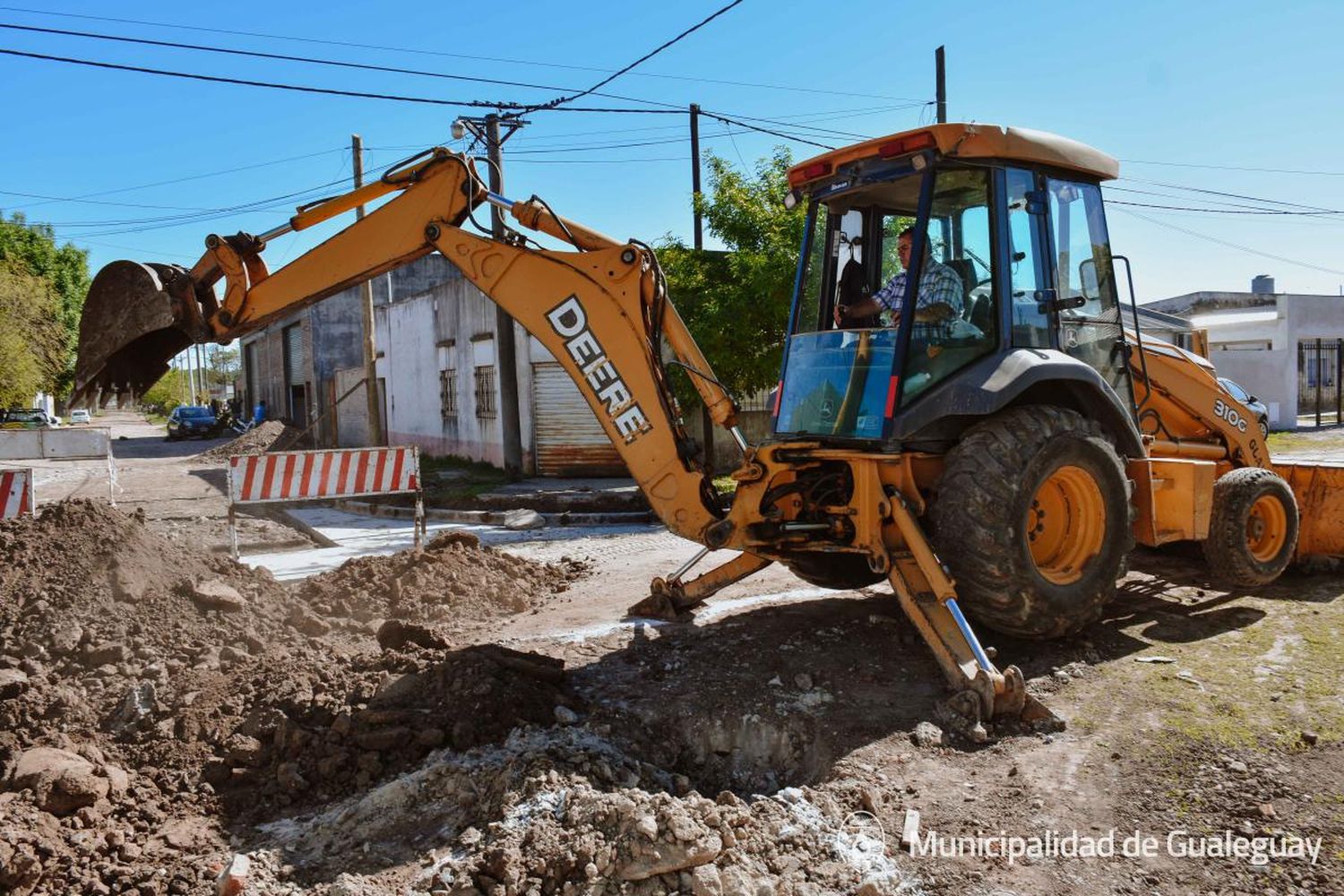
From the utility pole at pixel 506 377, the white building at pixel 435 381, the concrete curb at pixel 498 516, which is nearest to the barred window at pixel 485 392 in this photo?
the white building at pixel 435 381

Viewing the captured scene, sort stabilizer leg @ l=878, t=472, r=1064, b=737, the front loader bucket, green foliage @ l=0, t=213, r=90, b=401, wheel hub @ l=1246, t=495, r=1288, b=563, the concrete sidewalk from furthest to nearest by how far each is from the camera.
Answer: green foliage @ l=0, t=213, r=90, b=401 < the concrete sidewalk < the front loader bucket < wheel hub @ l=1246, t=495, r=1288, b=563 < stabilizer leg @ l=878, t=472, r=1064, b=737

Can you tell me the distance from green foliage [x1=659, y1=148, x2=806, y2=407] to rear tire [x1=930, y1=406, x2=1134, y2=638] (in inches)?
321

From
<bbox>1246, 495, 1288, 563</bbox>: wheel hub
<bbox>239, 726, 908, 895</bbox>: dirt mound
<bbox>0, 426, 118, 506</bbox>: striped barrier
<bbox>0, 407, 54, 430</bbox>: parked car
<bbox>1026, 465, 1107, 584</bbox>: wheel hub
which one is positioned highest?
<bbox>0, 407, 54, 430</bbox>: parked car

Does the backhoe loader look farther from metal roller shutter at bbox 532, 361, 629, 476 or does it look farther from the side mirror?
metal roller shutter at bbox 532, 361, 629, 476

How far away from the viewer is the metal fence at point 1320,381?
2838cm

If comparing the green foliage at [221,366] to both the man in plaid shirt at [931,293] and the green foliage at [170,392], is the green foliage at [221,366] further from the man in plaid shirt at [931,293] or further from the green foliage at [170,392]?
the man in plaid shirt at [931,293]

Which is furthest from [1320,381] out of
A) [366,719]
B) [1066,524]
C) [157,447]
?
[157,447]

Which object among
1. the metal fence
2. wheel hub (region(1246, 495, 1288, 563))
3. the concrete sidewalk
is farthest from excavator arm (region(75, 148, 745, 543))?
the metal fence

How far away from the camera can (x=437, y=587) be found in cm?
820

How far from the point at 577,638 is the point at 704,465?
1580mm

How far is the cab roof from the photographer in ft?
17.9

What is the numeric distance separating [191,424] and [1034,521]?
43225mm

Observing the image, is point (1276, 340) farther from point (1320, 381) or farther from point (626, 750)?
point (626, 750)

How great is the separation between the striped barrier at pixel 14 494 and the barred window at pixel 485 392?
11.0 m
